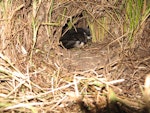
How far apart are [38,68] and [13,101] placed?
1.21 ft

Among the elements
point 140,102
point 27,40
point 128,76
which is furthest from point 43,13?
point 140,102

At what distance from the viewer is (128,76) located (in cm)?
175

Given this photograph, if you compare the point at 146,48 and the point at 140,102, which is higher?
the point at 146,48

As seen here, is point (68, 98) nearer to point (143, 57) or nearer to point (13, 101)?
point (13, 101)

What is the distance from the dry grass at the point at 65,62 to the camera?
142 cm

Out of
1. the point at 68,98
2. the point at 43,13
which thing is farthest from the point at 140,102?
the point at 43,13

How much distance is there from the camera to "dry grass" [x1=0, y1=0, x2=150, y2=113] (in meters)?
1.42

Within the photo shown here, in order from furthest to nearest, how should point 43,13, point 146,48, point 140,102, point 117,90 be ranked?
point 146,48, point 43,13, point 117,90, point 140,102

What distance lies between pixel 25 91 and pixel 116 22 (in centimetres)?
98

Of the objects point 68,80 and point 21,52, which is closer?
point 68,80

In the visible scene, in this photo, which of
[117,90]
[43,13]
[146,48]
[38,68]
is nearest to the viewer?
[117,90]

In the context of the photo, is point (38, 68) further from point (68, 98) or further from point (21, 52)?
point (68, 98)

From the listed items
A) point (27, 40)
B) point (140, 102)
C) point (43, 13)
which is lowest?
point (140, 102)

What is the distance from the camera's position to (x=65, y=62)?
1990 millimetres
